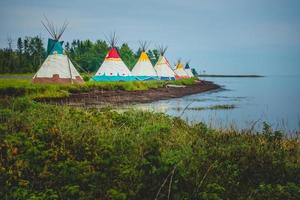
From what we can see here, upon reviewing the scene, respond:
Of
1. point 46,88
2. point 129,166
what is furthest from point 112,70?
point 129,166

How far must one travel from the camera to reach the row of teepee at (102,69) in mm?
25922

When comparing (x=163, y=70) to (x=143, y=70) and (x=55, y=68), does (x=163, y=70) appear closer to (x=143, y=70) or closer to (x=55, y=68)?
(x=143, y=70)

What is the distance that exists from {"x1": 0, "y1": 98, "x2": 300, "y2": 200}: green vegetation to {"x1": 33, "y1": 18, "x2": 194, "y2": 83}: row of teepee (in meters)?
19.2

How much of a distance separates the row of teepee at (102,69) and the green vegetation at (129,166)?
62.9 ft

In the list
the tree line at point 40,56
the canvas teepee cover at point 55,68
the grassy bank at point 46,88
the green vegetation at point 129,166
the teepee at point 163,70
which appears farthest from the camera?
the tree line at point 40,56

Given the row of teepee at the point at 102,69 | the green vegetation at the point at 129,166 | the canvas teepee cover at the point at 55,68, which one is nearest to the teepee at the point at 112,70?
the row of teepee at the point at 102,69

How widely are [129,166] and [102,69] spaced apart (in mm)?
30104

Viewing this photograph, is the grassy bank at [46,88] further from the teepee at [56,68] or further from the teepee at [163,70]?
the teepee at [163,70]

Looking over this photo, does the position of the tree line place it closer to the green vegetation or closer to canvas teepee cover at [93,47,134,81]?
canvas teepee cover at [93,47,134,81]

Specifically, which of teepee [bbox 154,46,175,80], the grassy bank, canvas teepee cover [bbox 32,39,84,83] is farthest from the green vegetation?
teepee [bbox 154,46,175,80]

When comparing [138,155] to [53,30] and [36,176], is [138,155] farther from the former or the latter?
[53,30]

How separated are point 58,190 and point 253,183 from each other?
10.6ft

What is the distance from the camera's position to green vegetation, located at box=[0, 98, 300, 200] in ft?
15.5

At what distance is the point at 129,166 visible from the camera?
16.7 feet
